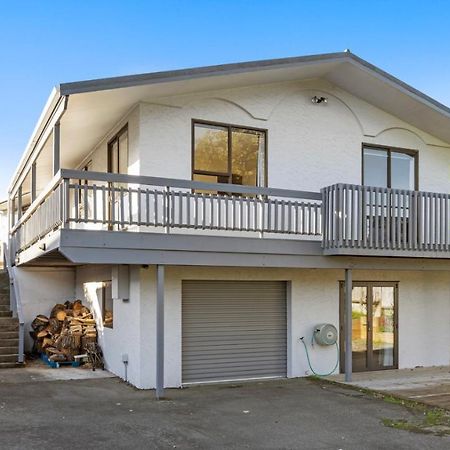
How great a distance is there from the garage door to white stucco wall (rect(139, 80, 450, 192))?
93.2 inches

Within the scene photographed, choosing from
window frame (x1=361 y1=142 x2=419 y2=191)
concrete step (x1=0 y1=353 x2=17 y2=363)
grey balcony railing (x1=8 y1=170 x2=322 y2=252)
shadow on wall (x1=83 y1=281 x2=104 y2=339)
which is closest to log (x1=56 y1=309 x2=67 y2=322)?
shadow on wall (x1=83 y1=281 x2=104 y2=339)

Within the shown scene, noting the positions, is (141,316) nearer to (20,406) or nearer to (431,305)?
(20,406)

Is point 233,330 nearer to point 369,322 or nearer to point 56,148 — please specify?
point 369,322

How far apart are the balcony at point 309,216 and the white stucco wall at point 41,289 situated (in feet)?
14.0

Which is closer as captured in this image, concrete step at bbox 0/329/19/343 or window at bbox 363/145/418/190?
concrete step at bbox 0/329/19/343

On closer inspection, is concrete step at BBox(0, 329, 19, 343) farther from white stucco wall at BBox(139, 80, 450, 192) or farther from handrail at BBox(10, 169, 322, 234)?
white stucco wall at BBox(139, 80, 450, 192)

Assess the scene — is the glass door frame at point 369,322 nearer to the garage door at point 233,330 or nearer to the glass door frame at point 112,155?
the garage door at point 233,330

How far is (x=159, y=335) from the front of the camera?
10188 mm

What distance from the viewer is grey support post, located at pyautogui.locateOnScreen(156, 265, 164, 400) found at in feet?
33.1

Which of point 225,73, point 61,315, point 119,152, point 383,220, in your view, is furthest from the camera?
point 61,315

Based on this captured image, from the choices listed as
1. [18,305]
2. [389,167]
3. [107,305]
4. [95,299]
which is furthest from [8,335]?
[389,167]

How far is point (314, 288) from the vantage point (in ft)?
42.8

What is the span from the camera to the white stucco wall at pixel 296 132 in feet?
38.2

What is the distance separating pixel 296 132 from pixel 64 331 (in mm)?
7193
